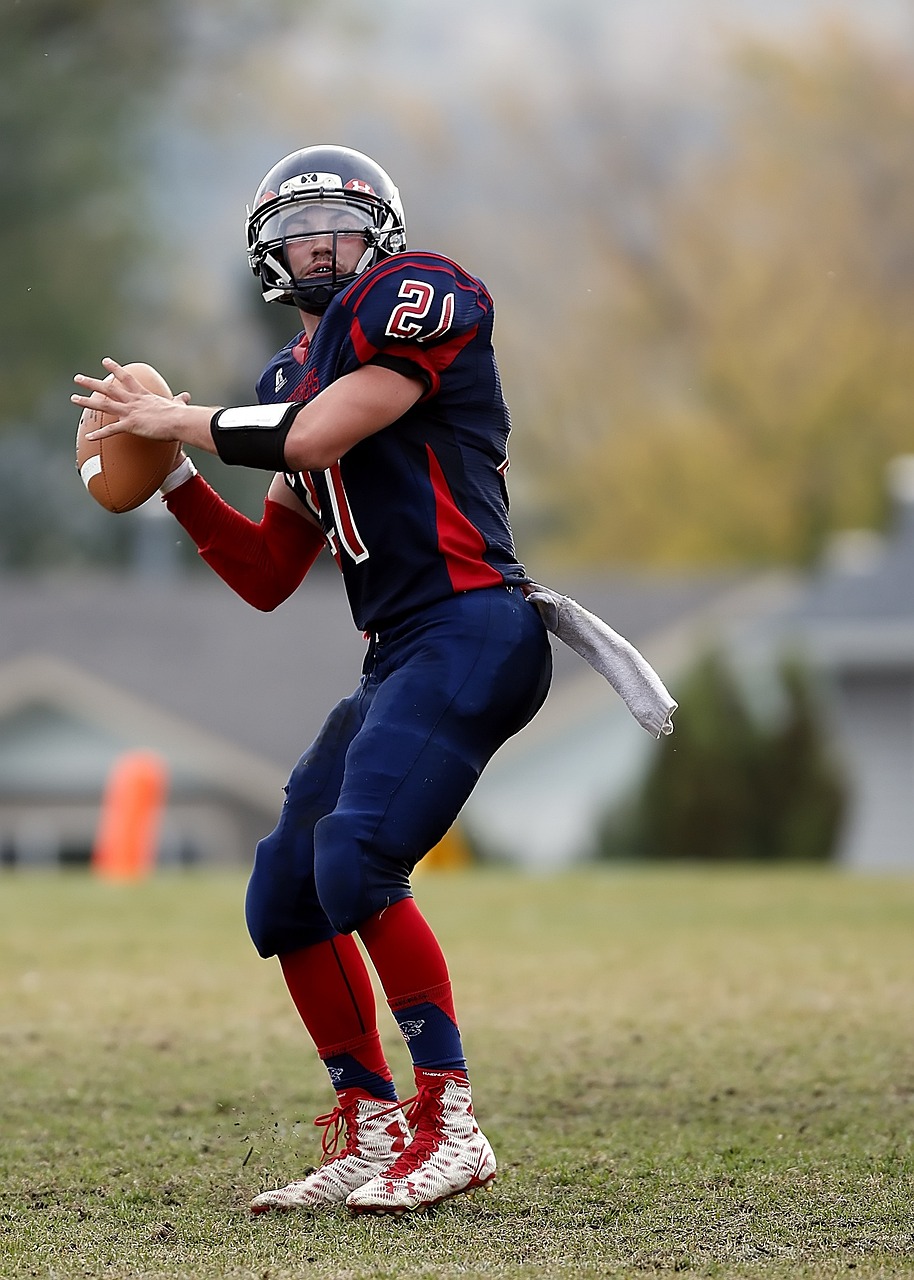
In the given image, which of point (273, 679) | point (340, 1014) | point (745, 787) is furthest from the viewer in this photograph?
point (273, 679)

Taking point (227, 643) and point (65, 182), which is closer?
point (227, 643)

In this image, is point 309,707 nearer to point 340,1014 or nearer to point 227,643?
point 227,643

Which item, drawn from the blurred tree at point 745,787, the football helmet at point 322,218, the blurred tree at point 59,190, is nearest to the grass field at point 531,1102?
the football helmet at point 322,218

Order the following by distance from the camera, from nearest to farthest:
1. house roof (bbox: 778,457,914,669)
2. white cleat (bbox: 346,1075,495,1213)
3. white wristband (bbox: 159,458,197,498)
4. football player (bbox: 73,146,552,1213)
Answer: white cleat (bbox: 346,1075,495,1213) → football player (bbox: 73,146,552,1213) → white wristband (bbox: 159,458,197,498) → house roof (bbox: 778,457,914,669)

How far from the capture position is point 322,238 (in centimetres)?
468

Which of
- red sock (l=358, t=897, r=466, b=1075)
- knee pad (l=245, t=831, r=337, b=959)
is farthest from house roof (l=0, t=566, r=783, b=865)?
red sock (l=358, t=897, r=466, b=1075)

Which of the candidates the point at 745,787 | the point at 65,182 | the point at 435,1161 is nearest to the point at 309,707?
the point at 745,787

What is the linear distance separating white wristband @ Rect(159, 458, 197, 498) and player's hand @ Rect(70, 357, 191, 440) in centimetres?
34

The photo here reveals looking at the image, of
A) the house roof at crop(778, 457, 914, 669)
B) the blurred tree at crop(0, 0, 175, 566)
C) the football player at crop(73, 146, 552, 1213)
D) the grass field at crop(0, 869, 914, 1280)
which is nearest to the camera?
the grass field at crop(0, 869, 914, 1280)

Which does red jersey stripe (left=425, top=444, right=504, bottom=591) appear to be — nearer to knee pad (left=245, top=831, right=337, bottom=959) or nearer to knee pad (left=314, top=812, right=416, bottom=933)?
knee pad (left=314, top=812, right=416, bottom=933)

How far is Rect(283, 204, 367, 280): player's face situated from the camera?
4676mm

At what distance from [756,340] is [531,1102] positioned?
3715 cm

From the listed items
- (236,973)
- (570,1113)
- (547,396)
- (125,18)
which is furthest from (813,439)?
(570,1113)

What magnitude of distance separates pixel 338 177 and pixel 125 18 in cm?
3420
